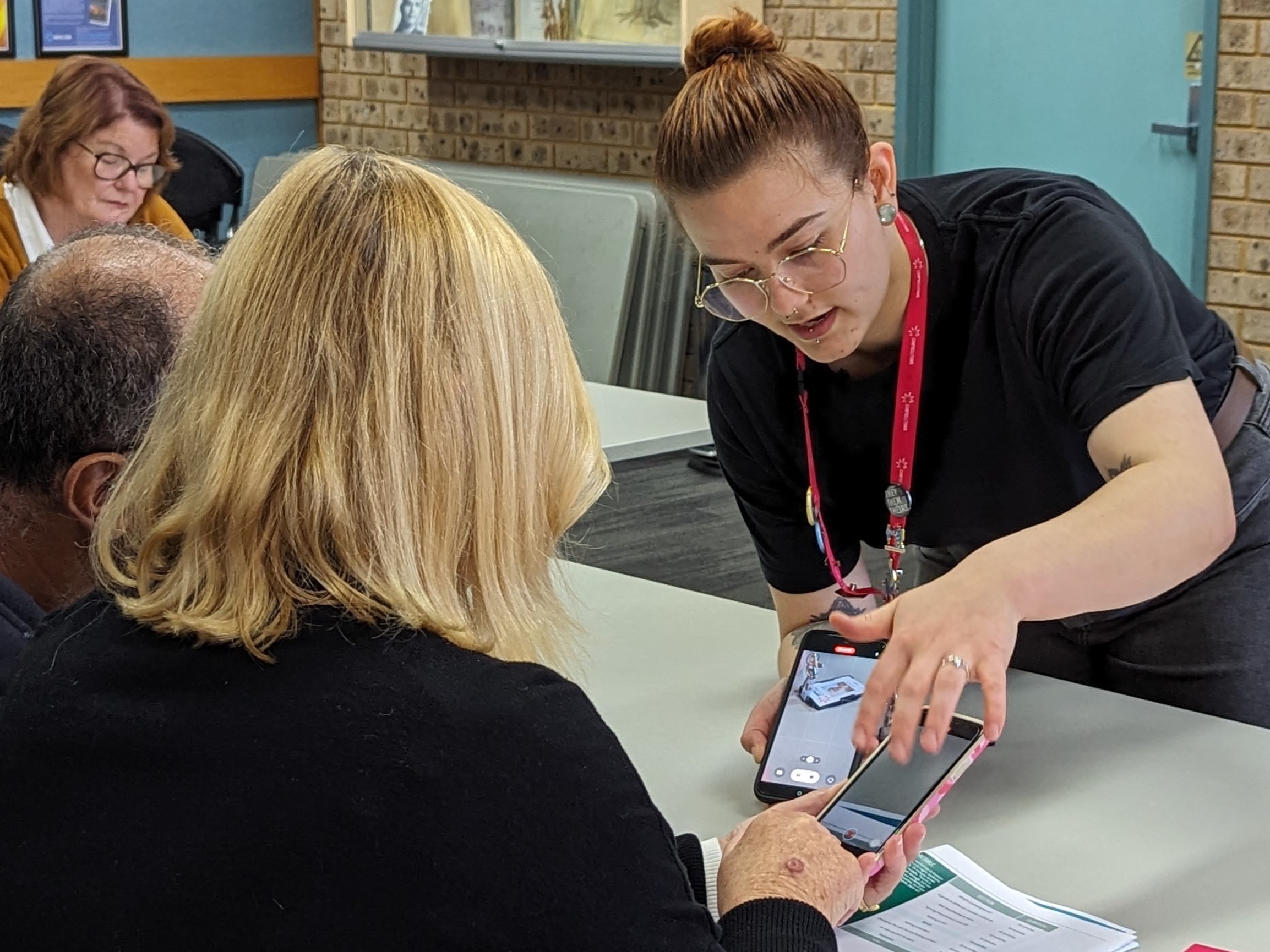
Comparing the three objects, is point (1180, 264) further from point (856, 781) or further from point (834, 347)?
point (856, 781)

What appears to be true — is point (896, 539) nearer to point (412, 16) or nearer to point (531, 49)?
point (531, 49)

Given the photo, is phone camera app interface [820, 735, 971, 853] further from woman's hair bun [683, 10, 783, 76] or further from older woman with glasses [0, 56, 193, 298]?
older woman with glasses [0, 56, 193, 298]

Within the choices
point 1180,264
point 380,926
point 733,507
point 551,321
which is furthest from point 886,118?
point 380,926

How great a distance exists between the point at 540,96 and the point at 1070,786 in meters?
4.49

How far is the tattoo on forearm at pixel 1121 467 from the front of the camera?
136 cm

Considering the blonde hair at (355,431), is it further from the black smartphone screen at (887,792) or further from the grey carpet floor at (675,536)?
the grey carpet floor at (675,536)

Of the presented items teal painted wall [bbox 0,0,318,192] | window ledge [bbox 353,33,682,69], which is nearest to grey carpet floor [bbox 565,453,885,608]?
window ledge [bbox 353,33,682,69]

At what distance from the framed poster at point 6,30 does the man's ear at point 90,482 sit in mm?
4812

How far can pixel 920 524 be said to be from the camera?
1696mm

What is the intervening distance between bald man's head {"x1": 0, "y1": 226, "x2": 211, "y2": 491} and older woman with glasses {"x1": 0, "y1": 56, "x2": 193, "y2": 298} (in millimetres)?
2012

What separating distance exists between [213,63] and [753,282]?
5.02 m

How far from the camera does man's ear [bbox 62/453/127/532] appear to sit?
134 centimetres

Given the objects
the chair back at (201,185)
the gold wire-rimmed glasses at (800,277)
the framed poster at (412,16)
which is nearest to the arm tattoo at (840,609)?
the gold wire-rimmed glasses at (800,277)

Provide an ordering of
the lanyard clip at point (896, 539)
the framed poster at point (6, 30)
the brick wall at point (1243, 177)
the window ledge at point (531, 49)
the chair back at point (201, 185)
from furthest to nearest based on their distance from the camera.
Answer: the framed poster at point (6, 30), the chair back at point (201, 185), the window ledge at point (531, 49), the brick wall at point (1243, 177), the lanyard clip at point (896, 539)
